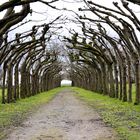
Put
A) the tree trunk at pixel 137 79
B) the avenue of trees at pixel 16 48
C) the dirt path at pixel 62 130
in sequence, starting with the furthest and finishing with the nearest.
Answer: the tree trunk at pixel 137 79 < the avenue of trees at pixel 16 48 < the dirt path at pixel 62 130

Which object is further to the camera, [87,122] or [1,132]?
[87,122]

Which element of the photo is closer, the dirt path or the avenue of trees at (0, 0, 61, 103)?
the dirt path

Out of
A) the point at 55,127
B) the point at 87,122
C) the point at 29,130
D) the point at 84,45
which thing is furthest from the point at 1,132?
the point at 84,45

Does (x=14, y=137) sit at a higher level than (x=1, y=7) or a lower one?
lower

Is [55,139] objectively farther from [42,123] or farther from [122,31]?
[122,31]

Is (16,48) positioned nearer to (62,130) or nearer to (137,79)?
(137,79)

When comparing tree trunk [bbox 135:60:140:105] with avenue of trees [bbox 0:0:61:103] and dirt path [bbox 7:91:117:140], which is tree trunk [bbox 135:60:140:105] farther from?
dirt path [bbox 7:91:117:140]

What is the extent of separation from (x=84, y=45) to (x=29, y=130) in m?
33.2

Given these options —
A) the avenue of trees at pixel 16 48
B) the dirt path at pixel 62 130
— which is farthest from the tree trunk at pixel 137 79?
the dirt path at pixel 62 130

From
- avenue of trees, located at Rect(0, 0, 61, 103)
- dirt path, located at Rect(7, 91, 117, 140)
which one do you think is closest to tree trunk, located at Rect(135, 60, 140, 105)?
avenue of trees, located at Rect(0, 0, 61, 103)

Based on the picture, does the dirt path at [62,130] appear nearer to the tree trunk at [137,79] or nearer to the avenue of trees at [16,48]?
the avenue of trees at [16,48]

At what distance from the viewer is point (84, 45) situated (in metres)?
48.7

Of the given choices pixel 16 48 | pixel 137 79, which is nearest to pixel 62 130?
pixel 137 79

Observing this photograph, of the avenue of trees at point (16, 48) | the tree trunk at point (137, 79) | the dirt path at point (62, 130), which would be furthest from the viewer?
the tree trunk at point (137, 79)
